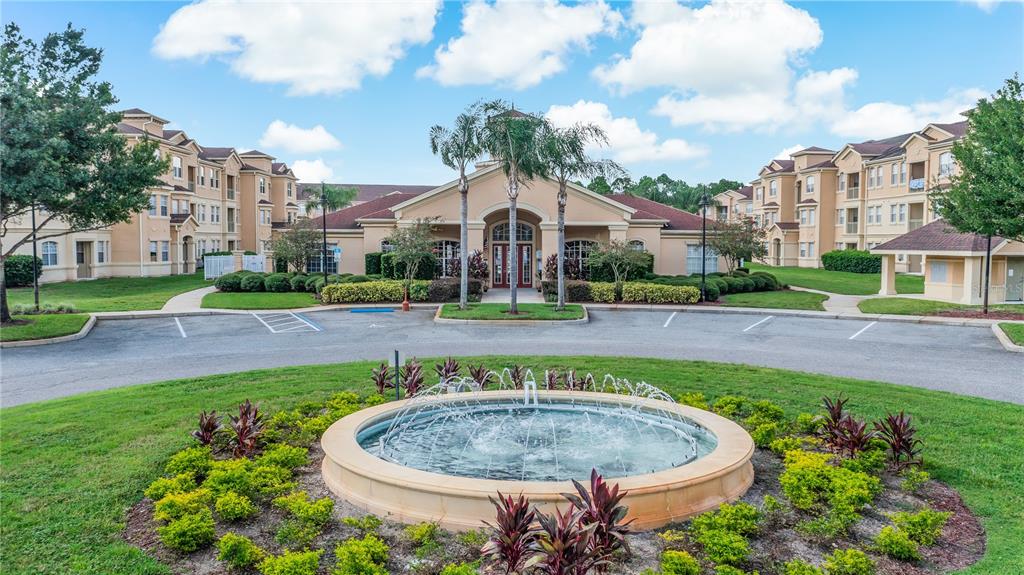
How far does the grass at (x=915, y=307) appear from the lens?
86.3 feet

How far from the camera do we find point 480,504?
6348 mm

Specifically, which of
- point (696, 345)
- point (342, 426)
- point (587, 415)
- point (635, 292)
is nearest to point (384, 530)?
point (342, 426)

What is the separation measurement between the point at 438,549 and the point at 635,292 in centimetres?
2545

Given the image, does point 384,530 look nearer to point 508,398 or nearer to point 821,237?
point 508,398

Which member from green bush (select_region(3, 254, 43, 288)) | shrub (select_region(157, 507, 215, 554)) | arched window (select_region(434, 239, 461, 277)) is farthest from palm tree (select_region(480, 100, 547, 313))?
green bush (select_region(3, 254, 43, 288))

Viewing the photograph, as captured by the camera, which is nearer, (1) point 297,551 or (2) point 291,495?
(1) point 297,551

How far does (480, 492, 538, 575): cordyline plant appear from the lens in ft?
17.8

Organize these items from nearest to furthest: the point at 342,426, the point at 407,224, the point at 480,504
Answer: the point at 480,504, the point at 342,426, the point at 407,224

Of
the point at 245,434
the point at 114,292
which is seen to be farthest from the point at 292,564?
the point at 114,292

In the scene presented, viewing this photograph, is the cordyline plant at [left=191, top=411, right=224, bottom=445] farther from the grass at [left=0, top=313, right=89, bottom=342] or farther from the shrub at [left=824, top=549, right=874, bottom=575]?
the grass at [left=0, top=313, right=89, bottom=342]

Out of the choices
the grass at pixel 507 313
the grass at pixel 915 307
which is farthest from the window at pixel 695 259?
the grass at pixel 507 313

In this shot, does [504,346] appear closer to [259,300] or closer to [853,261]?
[259,300]

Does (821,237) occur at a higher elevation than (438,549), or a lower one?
higher

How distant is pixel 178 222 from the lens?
156 ft
